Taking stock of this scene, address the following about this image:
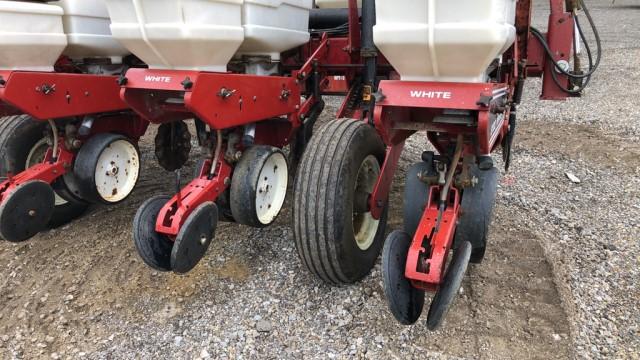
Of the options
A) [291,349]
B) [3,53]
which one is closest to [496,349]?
[291,349]

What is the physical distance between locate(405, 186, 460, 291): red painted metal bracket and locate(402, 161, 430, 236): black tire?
21cm

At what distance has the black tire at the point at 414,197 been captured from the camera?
247 cm

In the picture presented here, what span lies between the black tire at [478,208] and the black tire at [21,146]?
2402 millimetres

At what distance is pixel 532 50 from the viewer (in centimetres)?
314

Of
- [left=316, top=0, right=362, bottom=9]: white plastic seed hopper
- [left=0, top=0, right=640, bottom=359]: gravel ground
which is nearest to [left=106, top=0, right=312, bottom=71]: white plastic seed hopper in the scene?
Answer: [left=316, top=0, right=362, bottom=9]: white plastic seed hopper

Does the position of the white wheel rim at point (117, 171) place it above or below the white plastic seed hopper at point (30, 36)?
below

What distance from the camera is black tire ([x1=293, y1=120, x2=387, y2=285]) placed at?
7.66 feet

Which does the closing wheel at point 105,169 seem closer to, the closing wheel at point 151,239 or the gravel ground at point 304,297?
the gravel ground at point 304,297

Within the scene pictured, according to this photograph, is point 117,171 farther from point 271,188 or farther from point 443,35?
point 443,35

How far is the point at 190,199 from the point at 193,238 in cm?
25

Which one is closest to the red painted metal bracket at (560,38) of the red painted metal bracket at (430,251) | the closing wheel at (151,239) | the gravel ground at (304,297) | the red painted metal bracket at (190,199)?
the gravel ground at (304,297)

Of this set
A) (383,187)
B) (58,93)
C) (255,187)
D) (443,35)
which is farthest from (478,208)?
(58,93)

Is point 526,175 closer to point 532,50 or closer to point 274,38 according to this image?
point 532,50

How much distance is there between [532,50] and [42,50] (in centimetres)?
291
